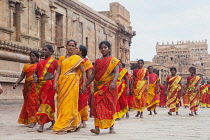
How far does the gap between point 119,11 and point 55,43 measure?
11.9 meters


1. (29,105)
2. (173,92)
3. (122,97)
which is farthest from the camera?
(173,92)

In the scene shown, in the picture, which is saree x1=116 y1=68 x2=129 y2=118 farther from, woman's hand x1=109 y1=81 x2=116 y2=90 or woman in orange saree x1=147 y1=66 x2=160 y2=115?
woman's hand x1=109 y1=81 x2=116 y2=90

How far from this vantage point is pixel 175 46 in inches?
3418

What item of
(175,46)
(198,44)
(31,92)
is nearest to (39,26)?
(31,92)

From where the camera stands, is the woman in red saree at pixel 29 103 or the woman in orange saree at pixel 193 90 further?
the woman in orange saree at pixel 193 90

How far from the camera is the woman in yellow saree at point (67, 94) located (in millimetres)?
6379

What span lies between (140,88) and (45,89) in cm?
489

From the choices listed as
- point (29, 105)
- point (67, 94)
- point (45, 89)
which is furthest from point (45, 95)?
point (29, 105)

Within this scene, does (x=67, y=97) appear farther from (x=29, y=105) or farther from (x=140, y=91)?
(x=140, y=91)

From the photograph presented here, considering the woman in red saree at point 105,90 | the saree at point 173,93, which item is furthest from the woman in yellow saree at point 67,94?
the saree at point 173,93

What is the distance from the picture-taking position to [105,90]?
654 centimetres

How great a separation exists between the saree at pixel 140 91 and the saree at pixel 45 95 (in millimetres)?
4585

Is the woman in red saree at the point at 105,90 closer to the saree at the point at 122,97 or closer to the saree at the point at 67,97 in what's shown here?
the saree at the point at 67,97

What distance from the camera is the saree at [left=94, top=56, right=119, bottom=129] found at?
639cm
